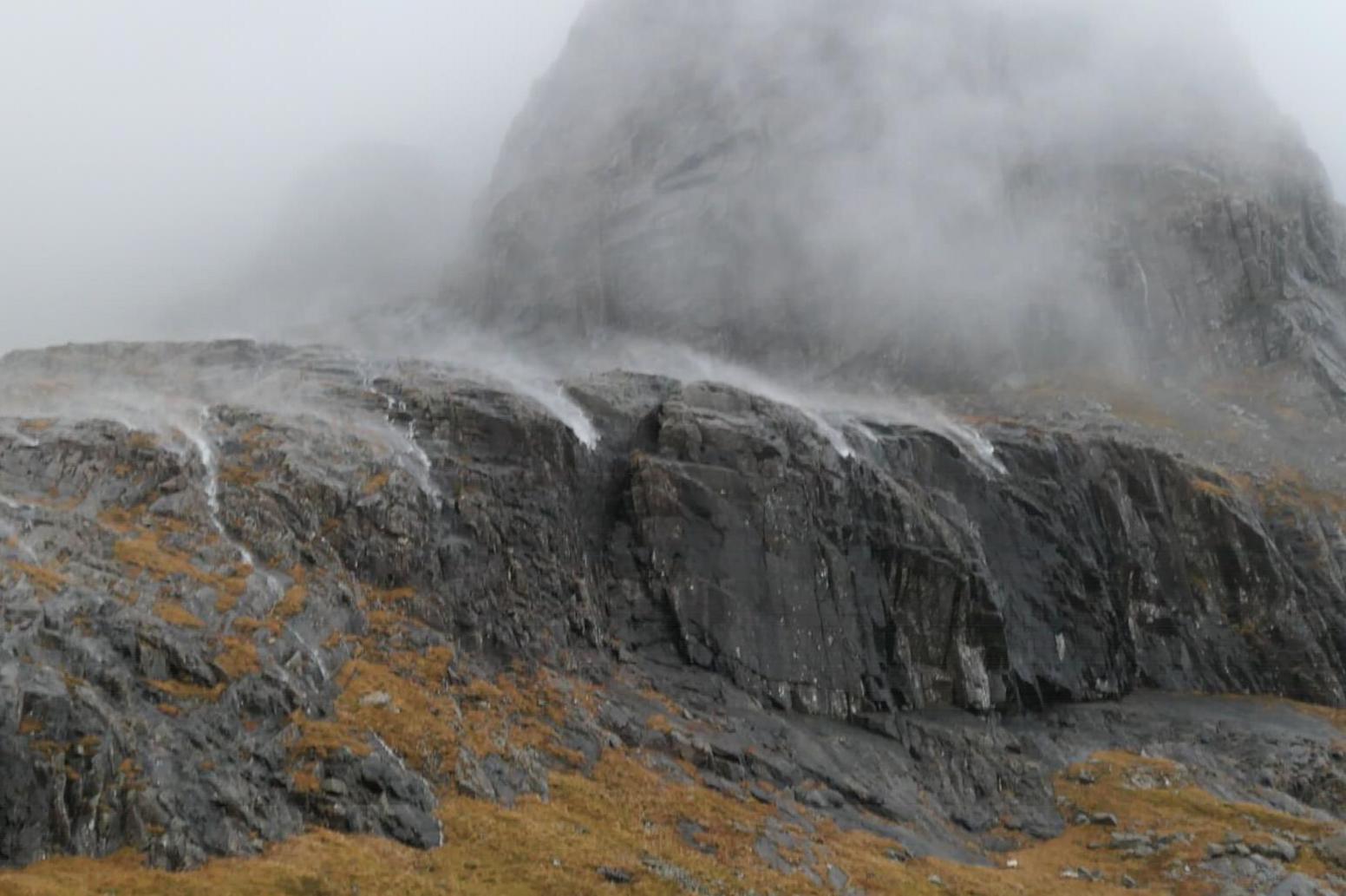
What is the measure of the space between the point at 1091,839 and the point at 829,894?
2313 centimetres

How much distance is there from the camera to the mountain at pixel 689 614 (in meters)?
36.9

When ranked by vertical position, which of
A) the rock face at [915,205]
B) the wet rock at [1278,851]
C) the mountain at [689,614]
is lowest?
the wet rock at [1278,851]

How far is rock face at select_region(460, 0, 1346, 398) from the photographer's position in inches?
5689

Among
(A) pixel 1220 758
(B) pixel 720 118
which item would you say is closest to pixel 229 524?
(A) pixel 1220 758

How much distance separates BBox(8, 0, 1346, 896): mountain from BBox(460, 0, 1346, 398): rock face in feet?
7.43

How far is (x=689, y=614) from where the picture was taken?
63219 millimetres

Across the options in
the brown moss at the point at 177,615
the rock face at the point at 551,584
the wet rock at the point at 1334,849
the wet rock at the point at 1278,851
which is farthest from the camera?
the wet rock at the point at 1278,851

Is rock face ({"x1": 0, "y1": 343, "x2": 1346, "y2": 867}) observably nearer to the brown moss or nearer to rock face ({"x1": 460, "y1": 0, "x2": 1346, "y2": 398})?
the brown moss

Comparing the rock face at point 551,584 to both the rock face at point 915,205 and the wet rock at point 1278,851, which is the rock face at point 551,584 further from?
the rock face at point 915,205

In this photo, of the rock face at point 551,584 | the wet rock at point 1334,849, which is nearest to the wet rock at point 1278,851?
the wet rock at point 1334,849

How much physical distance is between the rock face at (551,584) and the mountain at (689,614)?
23cm

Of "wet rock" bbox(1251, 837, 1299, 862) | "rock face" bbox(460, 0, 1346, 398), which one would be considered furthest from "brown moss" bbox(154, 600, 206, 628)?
"rock face" bbox(460, 0, 1346, 398)

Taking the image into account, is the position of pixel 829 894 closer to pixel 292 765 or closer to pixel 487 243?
pixel 292 765

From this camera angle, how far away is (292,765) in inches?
1483
